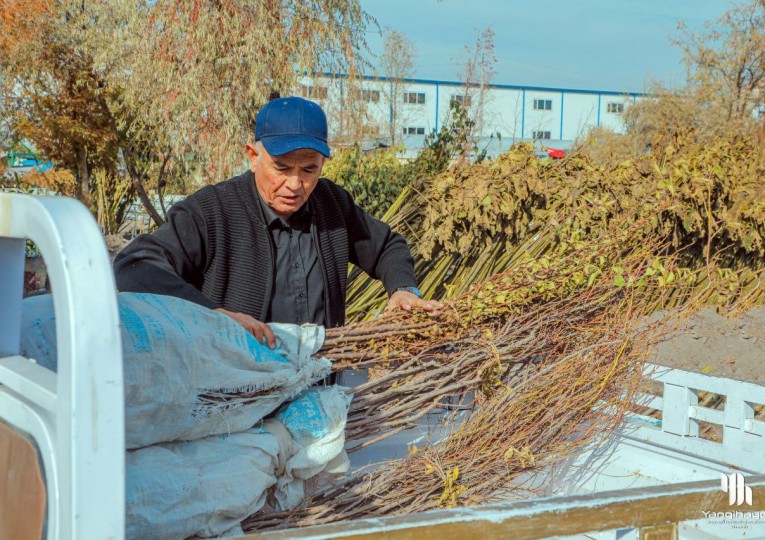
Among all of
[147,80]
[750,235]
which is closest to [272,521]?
[750,235]

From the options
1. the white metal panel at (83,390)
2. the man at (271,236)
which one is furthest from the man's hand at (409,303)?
the white metal panel at (83,390)

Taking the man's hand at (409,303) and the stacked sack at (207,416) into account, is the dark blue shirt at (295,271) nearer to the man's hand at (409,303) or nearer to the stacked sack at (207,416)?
the man's hand at (409,303)

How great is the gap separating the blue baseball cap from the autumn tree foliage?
26.2 feet

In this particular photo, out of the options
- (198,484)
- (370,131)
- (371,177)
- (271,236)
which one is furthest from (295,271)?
(370,131)

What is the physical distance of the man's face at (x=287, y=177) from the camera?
248cm

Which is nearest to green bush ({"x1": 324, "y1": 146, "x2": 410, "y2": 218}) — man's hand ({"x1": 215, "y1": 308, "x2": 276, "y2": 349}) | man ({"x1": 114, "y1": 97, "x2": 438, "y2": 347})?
man ({"x1": 114, "y1": 97, "x2": 438, "y2": 347})

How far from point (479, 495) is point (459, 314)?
1.83ft

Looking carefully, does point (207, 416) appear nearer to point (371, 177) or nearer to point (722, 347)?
point (722, 347)

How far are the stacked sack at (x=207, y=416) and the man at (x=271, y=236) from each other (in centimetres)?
53

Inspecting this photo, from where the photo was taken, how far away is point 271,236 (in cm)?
259

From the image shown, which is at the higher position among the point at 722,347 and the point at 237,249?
the point at 237,249

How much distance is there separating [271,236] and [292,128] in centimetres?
37

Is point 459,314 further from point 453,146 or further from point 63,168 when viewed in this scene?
point 63,168

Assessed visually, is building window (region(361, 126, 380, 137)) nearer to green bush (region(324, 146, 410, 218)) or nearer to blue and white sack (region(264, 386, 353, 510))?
green bush (region(324, 146, 410, 218))
